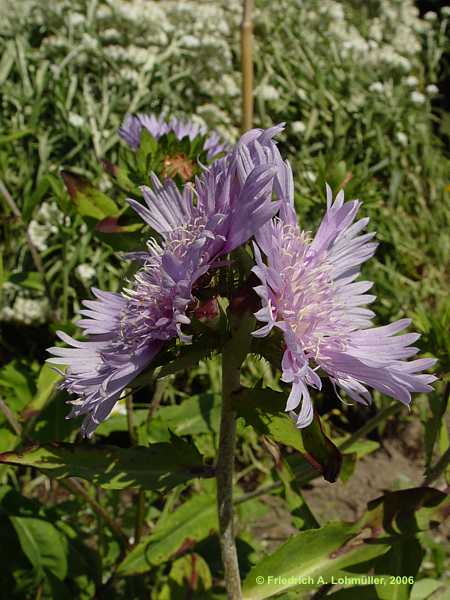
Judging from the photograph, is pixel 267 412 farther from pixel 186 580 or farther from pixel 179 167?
pixel 186 580

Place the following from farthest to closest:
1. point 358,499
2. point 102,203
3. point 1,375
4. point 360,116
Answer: point 360,116 < point 358,499 < point 1,375 < point 102,203

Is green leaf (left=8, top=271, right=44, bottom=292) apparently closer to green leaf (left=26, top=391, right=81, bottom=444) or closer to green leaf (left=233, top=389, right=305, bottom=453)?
green leaf (left=26, top=391, right=81, bottom=444)

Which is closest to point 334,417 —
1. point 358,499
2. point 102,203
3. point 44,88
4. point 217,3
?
point 358,499

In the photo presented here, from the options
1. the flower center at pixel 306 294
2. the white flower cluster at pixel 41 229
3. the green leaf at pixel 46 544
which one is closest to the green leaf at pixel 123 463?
the flower center at pixel 306 294

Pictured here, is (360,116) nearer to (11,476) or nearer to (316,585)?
(11,476)

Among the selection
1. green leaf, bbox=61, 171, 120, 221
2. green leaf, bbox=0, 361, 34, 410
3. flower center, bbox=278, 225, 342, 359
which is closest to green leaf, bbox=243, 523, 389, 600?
flower center, bbox=278, 225, 342, 359

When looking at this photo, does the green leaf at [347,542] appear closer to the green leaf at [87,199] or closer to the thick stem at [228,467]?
the thick stem at [228,467]

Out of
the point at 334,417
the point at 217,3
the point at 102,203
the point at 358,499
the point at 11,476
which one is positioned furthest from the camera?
the point at 217,3
